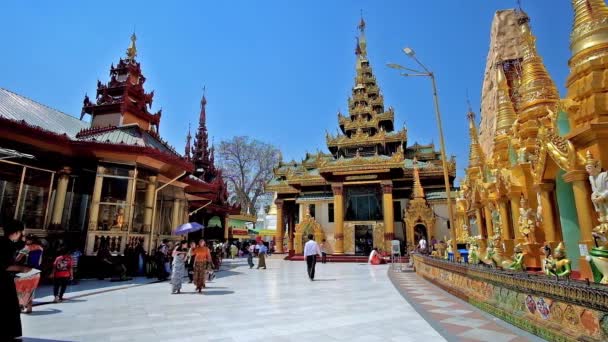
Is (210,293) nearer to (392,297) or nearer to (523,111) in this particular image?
(392,297)

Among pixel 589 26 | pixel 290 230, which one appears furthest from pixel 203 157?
pixel 589 26

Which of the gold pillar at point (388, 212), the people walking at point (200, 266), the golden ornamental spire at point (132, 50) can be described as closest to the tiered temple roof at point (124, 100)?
the golden ornamental spire at point (132, 50)

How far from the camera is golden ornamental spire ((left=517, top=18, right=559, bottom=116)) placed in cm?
957

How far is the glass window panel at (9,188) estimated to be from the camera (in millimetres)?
11227

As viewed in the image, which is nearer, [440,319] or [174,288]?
[440,319]

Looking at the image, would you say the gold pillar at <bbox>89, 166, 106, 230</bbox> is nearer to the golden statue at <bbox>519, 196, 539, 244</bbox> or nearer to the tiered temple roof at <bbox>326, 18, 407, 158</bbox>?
the golden statue at <bbox>519, 196, 539, 244</bbox>

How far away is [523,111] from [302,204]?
2024 cm

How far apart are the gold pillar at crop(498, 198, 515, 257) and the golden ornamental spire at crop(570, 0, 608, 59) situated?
16.8 ft

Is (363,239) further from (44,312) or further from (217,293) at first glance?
(44,312)

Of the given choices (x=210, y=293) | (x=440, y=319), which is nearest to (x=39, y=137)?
(x=210, y=293)

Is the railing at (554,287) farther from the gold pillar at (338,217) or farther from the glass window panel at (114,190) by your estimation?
the gold pillar at (338,217)

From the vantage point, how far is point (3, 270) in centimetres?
325

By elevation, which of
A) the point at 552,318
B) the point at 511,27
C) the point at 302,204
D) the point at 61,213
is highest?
the point at 511,27

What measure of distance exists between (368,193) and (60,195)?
19.7 metres
